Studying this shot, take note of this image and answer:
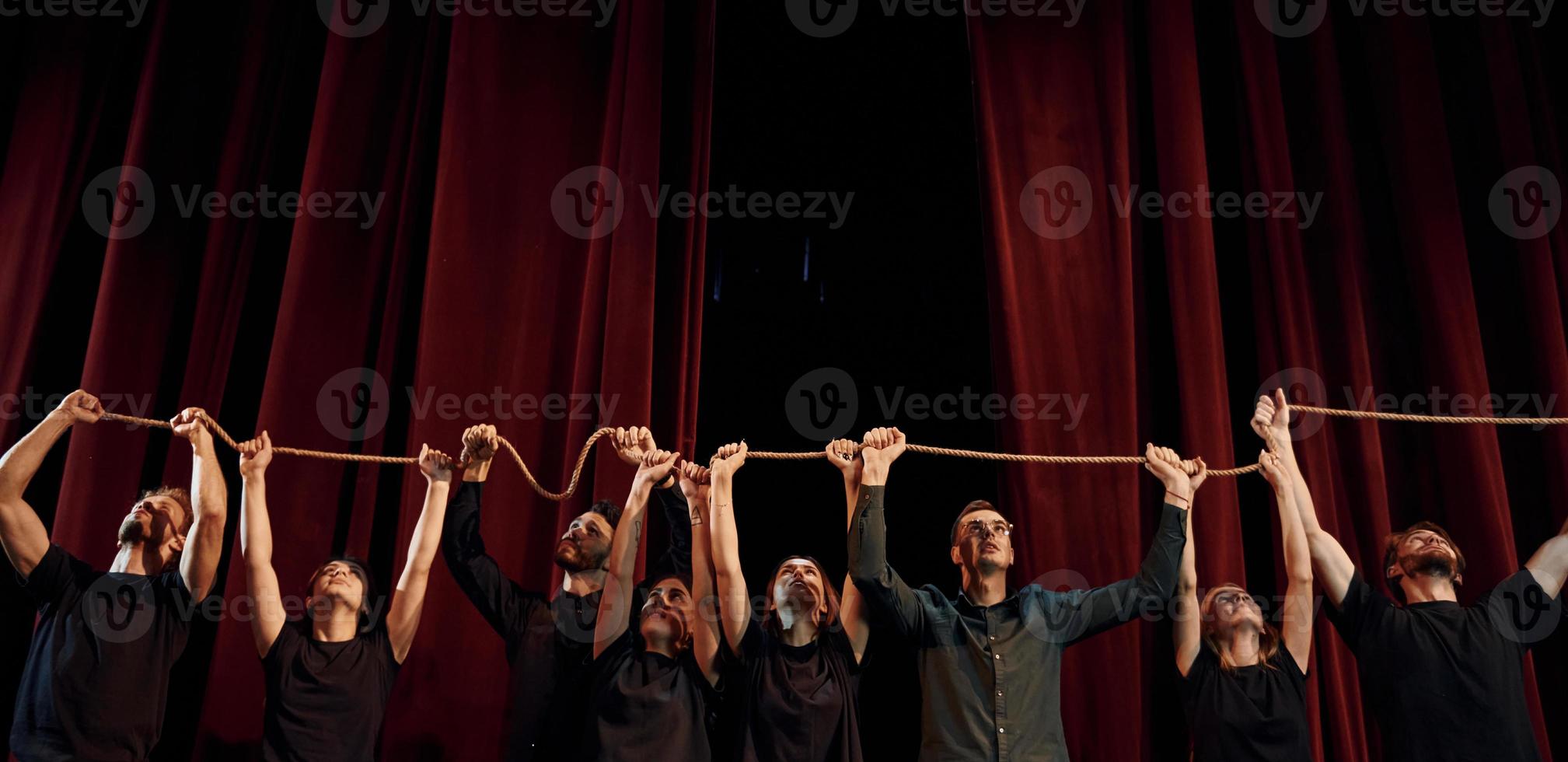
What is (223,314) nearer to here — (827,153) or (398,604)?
(398,604)

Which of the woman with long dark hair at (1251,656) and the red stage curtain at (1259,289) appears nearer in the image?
the woman with long dark hair at (1251,656)

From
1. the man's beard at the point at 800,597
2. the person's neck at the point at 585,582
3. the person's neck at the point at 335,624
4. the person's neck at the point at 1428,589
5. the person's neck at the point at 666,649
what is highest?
the person's neck at the point at 1428,589

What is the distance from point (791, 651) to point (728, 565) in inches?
9.4

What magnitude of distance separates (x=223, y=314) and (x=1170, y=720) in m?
2.99

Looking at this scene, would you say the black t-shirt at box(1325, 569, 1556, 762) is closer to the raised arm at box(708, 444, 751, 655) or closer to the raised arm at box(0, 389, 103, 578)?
the raised arm at box(708, 444, 751, 655)

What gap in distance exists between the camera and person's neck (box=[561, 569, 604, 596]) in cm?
285

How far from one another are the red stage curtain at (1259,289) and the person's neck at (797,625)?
32.2 inches

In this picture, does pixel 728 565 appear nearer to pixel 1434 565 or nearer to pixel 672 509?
pixel 672 509

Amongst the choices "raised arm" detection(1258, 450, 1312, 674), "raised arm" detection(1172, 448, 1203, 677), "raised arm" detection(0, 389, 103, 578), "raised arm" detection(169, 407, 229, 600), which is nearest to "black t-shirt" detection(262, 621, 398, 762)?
"raised arm" detection(169, 407, 229, 600)

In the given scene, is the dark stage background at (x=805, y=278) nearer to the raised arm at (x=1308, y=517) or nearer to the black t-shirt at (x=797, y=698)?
the raised arm at (x=1308, y=517)

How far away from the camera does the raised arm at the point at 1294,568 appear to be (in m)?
2.80

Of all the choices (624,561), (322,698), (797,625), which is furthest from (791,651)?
(322,698)

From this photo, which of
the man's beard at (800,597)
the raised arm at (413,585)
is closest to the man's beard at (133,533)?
the raised arm at (413,585)

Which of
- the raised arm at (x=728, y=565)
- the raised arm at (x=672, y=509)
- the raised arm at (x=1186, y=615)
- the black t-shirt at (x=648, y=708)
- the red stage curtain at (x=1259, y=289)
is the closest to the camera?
the black t-shirt at (x=648, y=708)
